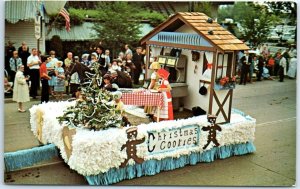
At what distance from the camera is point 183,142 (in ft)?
16.5

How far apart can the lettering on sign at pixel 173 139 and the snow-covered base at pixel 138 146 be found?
0.03ft

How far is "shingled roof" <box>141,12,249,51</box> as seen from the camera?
5156 millimetres

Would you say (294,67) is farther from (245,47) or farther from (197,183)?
(197,183)

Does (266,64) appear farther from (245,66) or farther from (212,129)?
(212,129)

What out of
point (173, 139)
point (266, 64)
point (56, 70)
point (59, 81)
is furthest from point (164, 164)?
point (266, 64)

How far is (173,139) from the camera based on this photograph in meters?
4.97

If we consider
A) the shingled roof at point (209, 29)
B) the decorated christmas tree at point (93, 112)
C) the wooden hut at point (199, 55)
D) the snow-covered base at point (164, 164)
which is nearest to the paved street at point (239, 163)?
the snow-covered base at point (164, 164)

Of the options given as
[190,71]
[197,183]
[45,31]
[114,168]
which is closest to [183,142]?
[197,183]

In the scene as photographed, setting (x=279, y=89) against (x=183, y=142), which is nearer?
(x=183, y=142)

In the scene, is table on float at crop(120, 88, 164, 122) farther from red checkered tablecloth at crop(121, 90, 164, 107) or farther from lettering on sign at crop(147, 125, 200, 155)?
lettering on sign at crop(147, 125, 200, 155)

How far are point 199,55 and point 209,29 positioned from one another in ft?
1.77

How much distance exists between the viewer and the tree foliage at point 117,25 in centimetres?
504

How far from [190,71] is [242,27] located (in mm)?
893

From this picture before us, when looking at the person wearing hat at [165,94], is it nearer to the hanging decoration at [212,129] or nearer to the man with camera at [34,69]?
the hanging decoration at [212,129]
